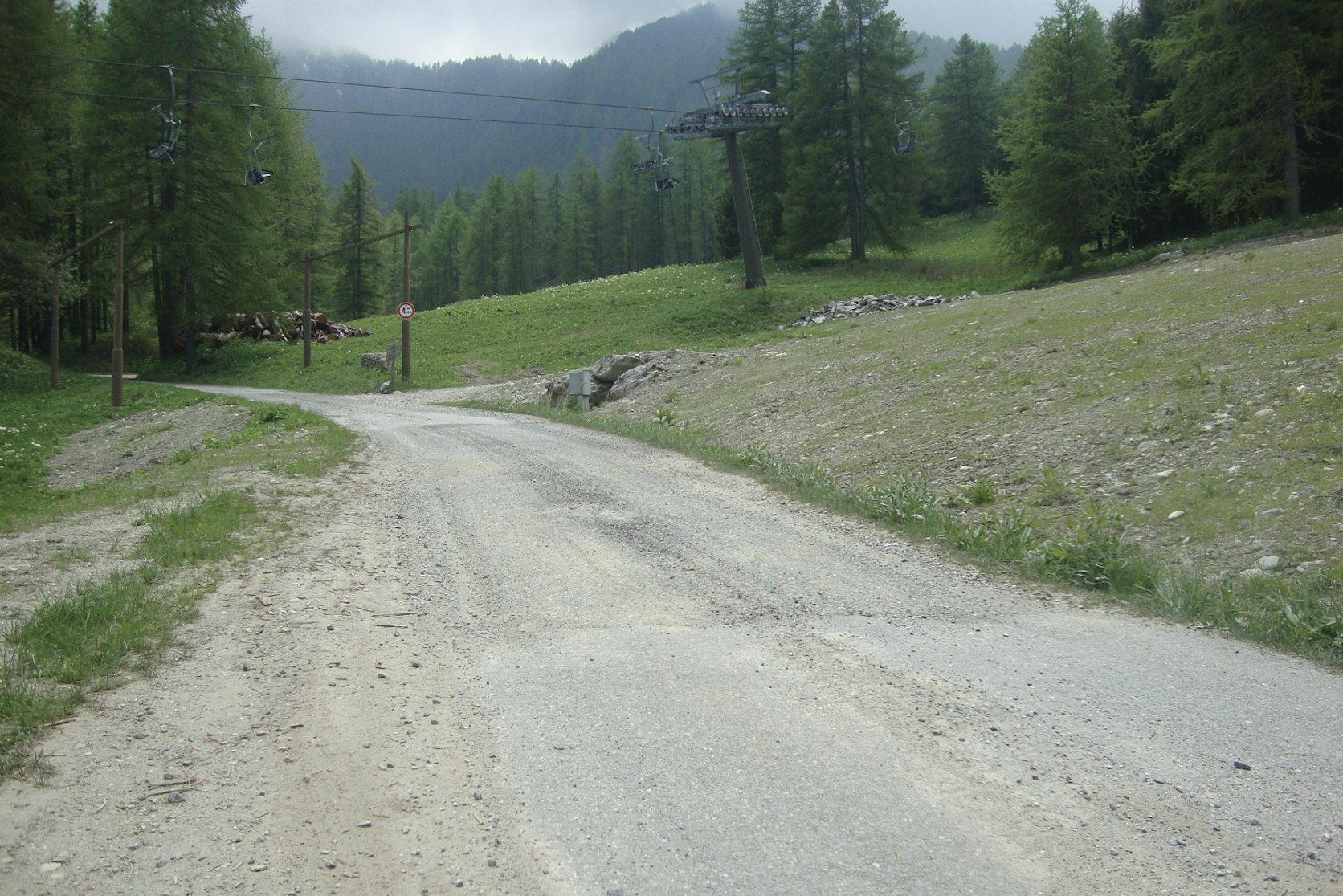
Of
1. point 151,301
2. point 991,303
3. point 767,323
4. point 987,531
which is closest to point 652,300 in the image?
point 767,323

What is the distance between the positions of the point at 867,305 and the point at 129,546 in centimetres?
3044

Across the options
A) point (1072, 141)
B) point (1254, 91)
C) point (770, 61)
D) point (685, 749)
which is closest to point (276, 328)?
point (770, 61)

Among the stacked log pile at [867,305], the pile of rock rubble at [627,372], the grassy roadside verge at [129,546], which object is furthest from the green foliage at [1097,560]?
the stacked log pile at [867,305]

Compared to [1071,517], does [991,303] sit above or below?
above

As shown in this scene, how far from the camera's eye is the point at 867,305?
34219 mm

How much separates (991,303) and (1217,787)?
2410 centimetres

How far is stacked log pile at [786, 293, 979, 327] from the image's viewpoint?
108 ft

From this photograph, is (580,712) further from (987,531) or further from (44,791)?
(987,531)

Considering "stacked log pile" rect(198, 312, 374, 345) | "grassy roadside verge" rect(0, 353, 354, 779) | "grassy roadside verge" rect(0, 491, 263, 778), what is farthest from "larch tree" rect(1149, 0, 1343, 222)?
"stacked log pile" rect(198, 312, 374, 345)

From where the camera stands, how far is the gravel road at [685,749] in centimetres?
305

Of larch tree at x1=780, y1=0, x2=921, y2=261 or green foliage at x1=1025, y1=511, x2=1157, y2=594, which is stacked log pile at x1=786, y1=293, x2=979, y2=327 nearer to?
larch tree at x1=780, y1=0, x2=921, y2=261

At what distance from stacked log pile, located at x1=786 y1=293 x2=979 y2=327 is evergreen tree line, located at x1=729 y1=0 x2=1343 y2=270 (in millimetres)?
5774

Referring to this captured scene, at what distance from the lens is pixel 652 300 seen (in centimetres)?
4500

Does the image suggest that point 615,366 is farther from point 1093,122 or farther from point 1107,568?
point 1093,122
